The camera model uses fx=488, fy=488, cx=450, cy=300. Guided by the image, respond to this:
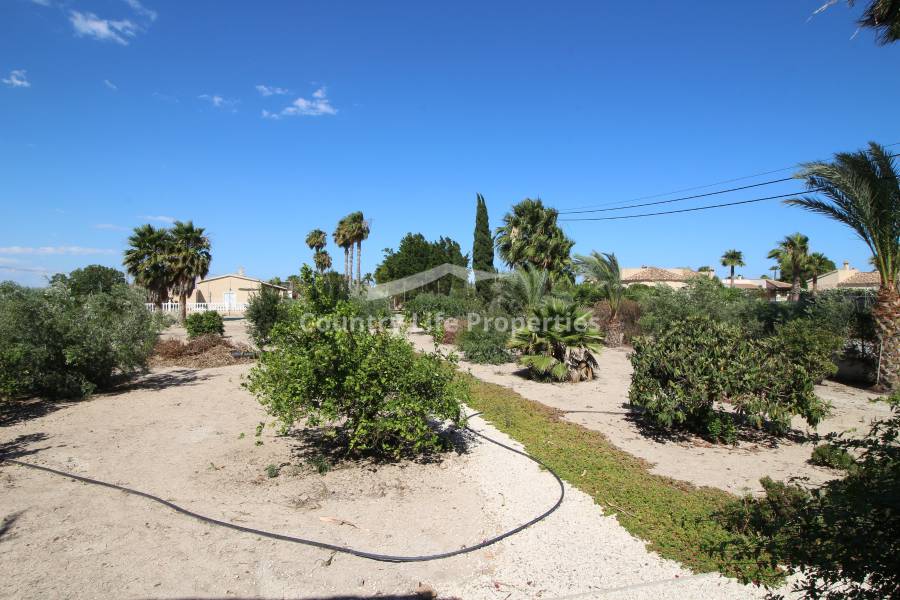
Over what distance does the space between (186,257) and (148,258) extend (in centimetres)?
208

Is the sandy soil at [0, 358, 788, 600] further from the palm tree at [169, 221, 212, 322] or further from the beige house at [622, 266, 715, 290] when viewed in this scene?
the beige house at [622, 266, 715, 290]

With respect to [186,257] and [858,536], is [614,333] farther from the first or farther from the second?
[186,257]

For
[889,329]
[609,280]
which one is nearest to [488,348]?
[609,280]

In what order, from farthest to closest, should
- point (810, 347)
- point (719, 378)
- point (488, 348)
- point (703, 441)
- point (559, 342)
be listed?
point (488, 348) < point (559, 342) < point (810, 347) < point (703, 441) < point (719, 378)

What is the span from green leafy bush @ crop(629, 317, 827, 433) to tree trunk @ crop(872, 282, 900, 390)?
256 inches

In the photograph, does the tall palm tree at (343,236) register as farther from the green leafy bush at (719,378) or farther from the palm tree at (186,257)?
the green leafy bush at (719,378)

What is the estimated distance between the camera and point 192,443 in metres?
7.36

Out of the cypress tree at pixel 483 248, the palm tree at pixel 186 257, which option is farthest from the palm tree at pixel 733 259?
the palm tree at pixel 186 257

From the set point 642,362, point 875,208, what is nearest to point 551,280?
point 875,208

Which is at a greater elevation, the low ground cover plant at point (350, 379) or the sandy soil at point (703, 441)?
the low ground cover plant at point (350, 379)

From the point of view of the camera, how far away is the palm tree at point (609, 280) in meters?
20.9

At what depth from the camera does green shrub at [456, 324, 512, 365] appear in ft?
55.2

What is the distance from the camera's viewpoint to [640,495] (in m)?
5.61

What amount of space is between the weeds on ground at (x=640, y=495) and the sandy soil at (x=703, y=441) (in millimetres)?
422
